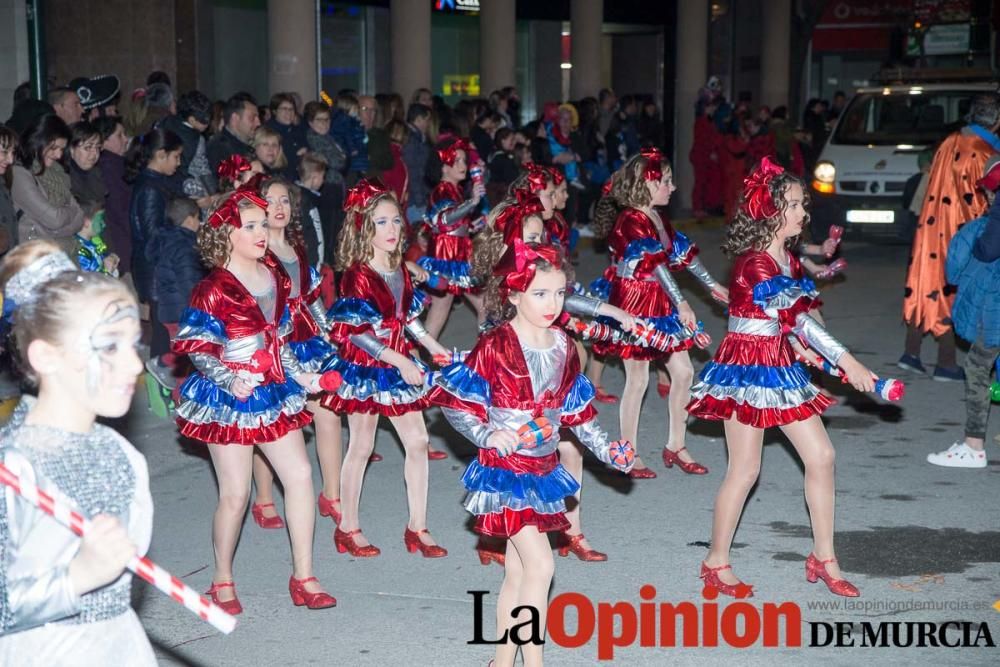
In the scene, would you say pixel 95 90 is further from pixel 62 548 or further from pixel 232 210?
pixel 62 548

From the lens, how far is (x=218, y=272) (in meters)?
6.01

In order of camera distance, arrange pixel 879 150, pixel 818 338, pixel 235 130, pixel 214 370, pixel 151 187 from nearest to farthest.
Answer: pixel 214 370
pixel 818 338
pixel 151 187
pixel 235 130
pixel 879 150

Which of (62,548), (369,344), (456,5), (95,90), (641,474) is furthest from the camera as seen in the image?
(456,5)

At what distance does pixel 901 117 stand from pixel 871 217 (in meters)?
1.83

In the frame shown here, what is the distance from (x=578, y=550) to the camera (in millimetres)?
6898

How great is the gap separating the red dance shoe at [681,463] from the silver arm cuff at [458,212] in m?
2.75

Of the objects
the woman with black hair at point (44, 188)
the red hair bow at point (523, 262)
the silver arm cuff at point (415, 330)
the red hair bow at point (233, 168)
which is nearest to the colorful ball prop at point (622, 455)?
the red hair bow at point (523, 262)

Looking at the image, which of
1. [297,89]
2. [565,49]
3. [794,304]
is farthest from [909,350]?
[565,49]

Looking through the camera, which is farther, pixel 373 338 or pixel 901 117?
pixel 901 117

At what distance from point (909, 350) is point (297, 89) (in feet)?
28.6

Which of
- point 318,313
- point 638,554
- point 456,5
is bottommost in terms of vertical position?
point 638,554

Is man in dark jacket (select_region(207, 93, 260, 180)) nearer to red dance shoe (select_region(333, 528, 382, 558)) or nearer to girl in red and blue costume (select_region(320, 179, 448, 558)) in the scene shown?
girl in red and blue costume (select_region(320, 179, 448, 558))

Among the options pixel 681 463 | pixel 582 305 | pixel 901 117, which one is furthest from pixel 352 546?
pixel 901 117

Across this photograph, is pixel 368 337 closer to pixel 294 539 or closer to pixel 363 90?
pixel 294 539
